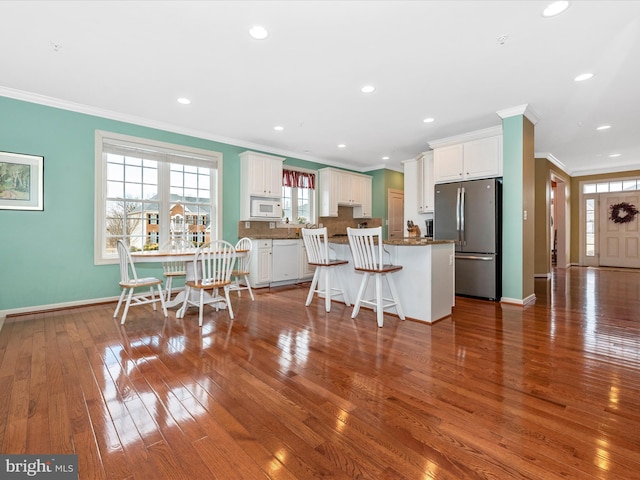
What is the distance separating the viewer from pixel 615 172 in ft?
26.4

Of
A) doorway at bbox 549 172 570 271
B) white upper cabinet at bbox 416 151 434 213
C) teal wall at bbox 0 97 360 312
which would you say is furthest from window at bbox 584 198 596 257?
teal wall at bbox 0 97 360 312

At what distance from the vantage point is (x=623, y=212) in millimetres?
7949

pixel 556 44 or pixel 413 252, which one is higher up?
pixel 556 44

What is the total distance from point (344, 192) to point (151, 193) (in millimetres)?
4011

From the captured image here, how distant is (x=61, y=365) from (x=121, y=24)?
8.77 ft

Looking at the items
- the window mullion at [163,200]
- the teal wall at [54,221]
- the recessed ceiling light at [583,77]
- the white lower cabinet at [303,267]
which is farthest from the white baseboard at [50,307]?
the recessed ceiling light at [583,77]

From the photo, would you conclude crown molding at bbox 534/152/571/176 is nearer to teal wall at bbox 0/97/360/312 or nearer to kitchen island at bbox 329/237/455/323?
kitchen island at bbox 329/237/455/323

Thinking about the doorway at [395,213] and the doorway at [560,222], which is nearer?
the doorway at [395,213]

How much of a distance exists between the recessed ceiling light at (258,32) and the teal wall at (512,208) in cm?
338

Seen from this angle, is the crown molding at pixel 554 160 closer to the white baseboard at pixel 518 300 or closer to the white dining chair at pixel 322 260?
the white baseboard at pixel 518 300

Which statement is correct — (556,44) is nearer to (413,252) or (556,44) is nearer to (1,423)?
(413,252)

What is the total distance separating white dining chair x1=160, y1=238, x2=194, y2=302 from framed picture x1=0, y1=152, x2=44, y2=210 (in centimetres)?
153

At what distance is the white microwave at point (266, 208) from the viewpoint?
566 centimetres

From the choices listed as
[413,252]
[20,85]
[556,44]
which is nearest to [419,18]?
[556,44]
